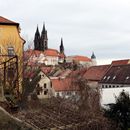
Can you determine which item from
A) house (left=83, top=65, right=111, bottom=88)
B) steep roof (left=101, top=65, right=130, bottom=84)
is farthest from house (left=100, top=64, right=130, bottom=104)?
house (left=83, top=65, right=111, bottom=88)

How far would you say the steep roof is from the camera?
49688mm

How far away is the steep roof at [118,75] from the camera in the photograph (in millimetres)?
49688

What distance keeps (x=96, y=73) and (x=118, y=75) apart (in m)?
11.2

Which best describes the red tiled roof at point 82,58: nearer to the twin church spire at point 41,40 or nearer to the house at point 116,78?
the twin church spire at point 41,40

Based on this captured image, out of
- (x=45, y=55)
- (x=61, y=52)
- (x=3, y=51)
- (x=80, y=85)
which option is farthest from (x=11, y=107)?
(x=61, y=52)

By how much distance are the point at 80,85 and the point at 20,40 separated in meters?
9.60

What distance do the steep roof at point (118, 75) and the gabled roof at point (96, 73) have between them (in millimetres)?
3861

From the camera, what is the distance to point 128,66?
52.8 m

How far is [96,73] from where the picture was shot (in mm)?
62875

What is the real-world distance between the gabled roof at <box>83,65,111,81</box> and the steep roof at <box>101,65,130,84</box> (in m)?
3.86

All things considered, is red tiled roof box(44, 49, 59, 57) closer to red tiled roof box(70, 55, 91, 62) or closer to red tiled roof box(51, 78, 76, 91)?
red tiled roof box(70, 55, 91, 62)

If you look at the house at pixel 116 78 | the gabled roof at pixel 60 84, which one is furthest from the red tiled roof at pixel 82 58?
the gabled roof at pixel 60 84

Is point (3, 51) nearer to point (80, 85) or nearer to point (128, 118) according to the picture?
point (80, 85)

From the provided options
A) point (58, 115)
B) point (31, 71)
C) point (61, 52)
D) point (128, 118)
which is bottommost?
point (128, 118)
